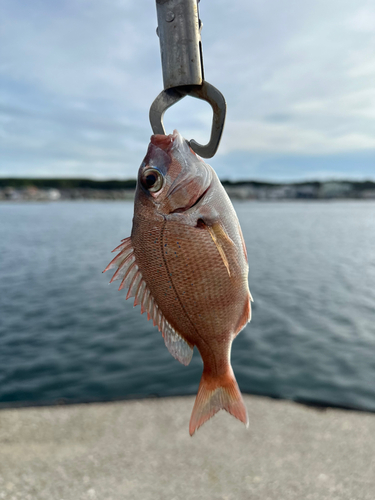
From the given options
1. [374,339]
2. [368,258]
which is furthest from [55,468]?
[368,258]

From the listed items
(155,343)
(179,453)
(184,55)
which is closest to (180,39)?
(184,55)

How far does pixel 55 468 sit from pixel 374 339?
766 centimetres

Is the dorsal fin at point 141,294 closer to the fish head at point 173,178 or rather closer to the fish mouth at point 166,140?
the fish head at point 173,178

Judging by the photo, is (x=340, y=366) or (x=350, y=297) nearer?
(x=340, y=366)

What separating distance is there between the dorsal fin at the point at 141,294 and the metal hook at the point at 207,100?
0.61 meters

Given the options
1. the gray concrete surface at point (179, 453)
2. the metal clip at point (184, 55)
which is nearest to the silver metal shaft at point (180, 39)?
the metal clip at point (184, 55)

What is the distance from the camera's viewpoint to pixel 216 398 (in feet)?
6.86

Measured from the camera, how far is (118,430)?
4.82 m

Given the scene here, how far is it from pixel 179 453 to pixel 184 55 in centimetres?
434

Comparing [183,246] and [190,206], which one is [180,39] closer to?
[190,206]

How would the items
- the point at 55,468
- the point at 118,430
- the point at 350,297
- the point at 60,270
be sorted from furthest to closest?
the point at 60,270, the point at 350,297, the point at 118,430, the point at 55,468

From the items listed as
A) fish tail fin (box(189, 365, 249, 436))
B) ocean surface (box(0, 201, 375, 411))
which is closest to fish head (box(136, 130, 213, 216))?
fish tail fin (box(189, 365, 249, 436))

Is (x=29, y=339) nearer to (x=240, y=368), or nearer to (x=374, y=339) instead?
(x=240, y=368)

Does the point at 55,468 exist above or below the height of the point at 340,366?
above
